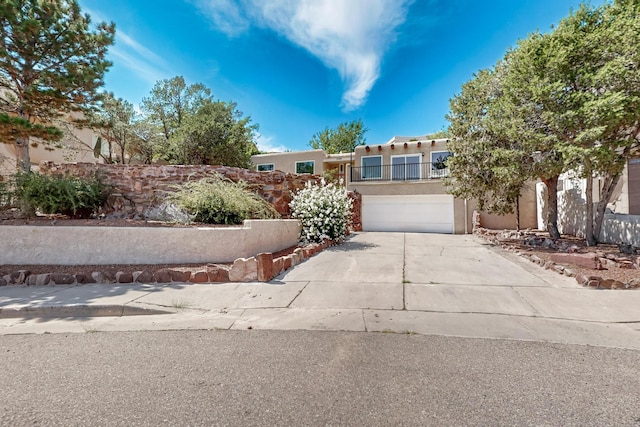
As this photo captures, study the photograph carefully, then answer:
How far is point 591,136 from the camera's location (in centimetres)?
648

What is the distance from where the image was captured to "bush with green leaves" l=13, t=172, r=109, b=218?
275 inches

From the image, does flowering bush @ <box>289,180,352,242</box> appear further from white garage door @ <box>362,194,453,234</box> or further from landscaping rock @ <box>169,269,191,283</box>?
white garage door @ <box>362,194,453,234</box>

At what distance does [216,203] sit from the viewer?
24.5 feet

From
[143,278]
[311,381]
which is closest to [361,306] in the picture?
[311,381]

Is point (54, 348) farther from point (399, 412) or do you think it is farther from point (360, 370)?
point (399, 412)

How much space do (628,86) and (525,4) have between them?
425cm

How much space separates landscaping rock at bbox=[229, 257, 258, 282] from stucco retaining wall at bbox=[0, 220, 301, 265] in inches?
39.5

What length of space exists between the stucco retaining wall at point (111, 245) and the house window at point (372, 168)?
13266 mm

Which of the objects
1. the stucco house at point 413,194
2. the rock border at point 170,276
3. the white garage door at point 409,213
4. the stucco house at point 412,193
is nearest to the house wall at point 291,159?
the stucco house at point 412,193

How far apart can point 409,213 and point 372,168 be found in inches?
157

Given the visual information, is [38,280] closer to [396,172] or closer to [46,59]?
[46,59]

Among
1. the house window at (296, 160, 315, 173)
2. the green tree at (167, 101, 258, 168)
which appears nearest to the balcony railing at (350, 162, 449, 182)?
the house window at (296, 160, 315, 173)

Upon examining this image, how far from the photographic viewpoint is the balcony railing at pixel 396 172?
17.1 meters

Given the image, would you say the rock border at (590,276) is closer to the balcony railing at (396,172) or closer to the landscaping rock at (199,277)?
the landscaping rock at (199,277)
